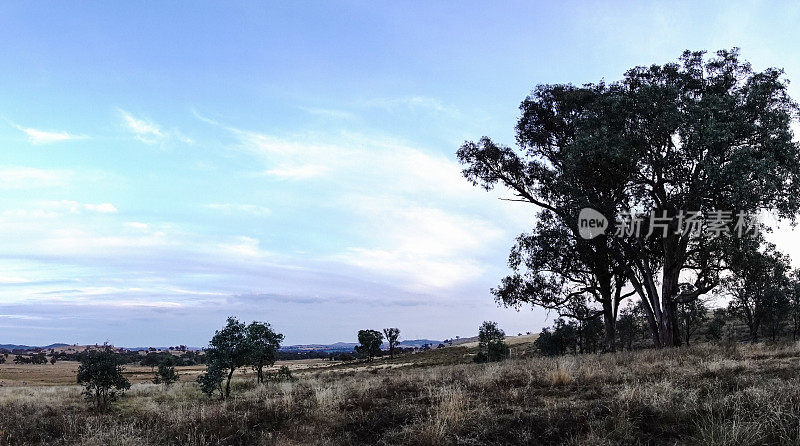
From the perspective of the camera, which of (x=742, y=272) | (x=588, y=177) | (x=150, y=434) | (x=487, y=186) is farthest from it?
(x=487, y=186)

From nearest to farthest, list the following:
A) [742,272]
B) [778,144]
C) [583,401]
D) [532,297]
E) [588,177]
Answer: [583,401] → [778,144] → [588,177] → [742,272] → [532,297]

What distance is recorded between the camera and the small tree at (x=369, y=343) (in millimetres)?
110500

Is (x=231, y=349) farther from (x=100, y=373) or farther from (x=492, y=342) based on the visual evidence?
(x=492, y=342)

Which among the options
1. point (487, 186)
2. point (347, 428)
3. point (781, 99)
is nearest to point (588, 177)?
point (487, 186)

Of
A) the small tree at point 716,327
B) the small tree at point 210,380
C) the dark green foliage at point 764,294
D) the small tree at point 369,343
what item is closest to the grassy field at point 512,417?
the small tree at point 210,380

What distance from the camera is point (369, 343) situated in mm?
110375

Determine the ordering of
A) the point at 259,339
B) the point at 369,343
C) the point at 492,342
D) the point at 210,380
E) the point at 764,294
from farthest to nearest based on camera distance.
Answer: the point at 369,343, the point at 492,342, the point at 764,294, the point at 259,339, the point at 210,380

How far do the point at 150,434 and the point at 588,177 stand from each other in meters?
22.8

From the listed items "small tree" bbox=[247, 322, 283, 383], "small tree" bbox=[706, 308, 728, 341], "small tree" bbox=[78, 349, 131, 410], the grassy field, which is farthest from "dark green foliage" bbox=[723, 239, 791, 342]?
"small tree" bbox=[78, 349, 131, 410]

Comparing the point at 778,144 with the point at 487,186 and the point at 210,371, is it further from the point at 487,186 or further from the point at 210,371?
the point at 210,371

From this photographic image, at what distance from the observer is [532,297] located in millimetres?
31281

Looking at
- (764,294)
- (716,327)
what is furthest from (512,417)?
(716,327)

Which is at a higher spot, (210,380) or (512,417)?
(512,417)

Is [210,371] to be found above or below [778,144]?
Result: below
